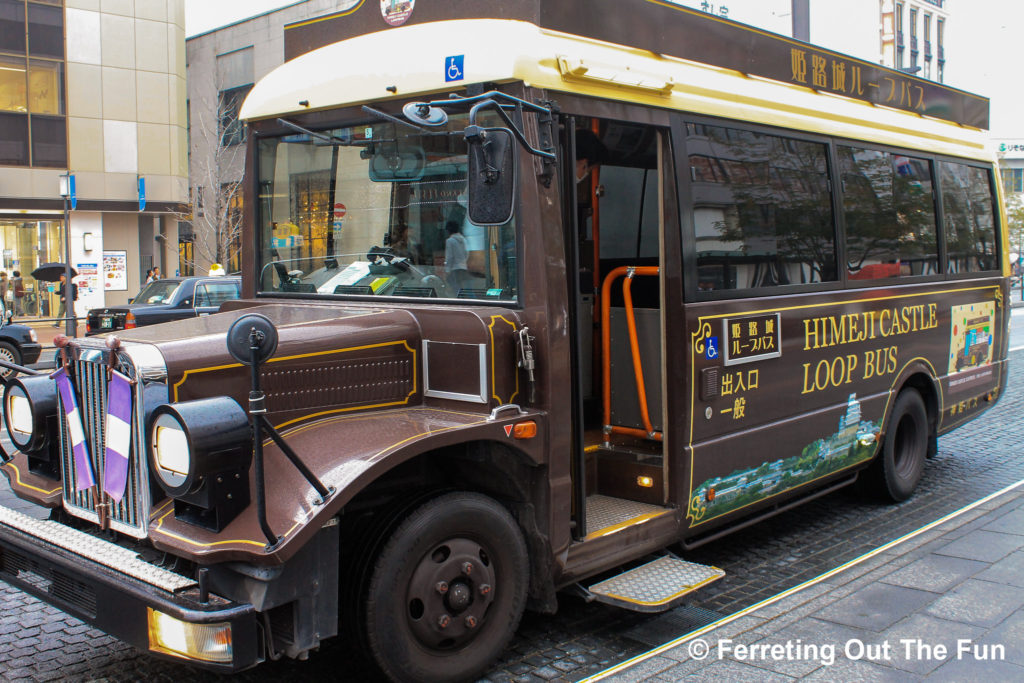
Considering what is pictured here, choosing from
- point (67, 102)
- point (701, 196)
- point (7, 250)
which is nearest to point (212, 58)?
point (67, 102)

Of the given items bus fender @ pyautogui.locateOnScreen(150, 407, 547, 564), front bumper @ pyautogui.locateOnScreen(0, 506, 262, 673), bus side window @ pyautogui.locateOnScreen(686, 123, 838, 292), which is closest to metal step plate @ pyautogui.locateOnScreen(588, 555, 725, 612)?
bus fender @ pyautogui.locateOnScreen(150, 407, 547, 564)

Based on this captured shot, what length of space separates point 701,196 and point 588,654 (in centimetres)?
252

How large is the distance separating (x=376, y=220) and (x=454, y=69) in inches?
33.9

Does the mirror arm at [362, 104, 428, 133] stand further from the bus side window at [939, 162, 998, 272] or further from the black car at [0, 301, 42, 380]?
the black car at [0, 301, 42, 380]

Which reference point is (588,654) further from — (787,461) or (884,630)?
(787,461)

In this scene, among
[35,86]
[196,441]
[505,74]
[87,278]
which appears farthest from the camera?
[87,278]

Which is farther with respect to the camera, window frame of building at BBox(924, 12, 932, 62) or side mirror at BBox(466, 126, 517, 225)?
window frame of building at BBox(924, 12, 932, 62)

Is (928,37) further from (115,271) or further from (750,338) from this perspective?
(750,338)

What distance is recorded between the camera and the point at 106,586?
338 centimetres

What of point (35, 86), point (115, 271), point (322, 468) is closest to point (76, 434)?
point (322, 468)

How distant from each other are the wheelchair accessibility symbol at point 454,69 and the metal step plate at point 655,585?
2.51m

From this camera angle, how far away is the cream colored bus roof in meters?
4.14

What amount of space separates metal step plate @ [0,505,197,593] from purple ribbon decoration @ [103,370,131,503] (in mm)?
209

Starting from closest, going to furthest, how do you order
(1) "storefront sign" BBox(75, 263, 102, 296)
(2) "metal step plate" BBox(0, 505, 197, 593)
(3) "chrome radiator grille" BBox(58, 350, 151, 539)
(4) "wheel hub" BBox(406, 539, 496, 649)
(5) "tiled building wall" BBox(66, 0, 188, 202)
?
(2) "metal step plate" BBox(0, 505, 197, 593) < (3) "chrome radiator grille" BBox(58, 350, 151, 539) < (4) "wheel hub" BBox(406, 539, 496, 649) < (1) "storefront sign" BBox(75, 263, 102, 296) < (5) "tiled building wall" BBox(66, 0, 188, 202)
